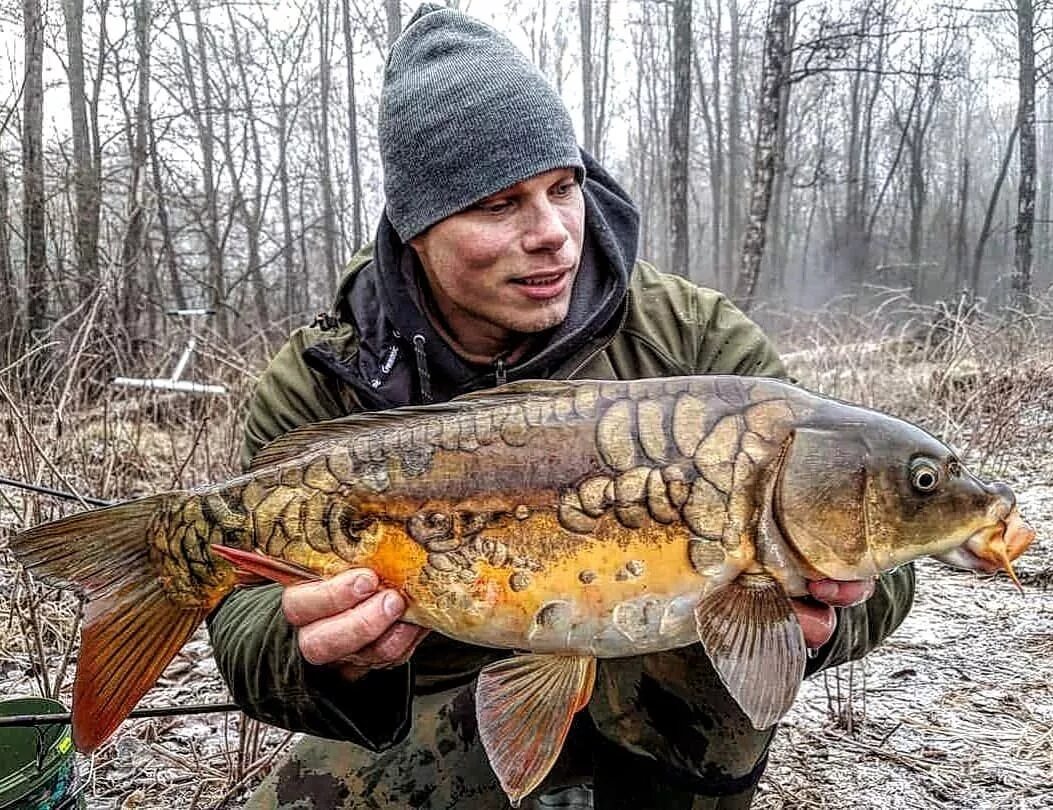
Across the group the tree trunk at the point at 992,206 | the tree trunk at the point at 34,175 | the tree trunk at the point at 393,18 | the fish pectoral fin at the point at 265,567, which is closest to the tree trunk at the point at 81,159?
the tree trunk at the point at 34,175

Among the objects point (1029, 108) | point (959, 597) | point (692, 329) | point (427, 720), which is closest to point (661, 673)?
point (427, 720)

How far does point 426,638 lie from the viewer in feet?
6.77

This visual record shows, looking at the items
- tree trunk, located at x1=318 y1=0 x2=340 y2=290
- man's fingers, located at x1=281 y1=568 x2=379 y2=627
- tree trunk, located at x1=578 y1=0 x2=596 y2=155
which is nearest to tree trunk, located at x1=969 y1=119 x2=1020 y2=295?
tree trunk, located at x1=578 y1=0 x2=596 y2=155

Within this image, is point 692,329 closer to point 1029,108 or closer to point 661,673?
point 661,673

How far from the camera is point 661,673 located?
1.80m

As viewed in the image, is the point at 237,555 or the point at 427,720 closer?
the point at 237,555

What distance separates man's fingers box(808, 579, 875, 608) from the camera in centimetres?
137

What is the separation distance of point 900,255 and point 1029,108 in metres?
13.2

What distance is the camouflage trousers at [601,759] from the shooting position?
1.72 m

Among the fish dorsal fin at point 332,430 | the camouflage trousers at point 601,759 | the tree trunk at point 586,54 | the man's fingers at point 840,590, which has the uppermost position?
the tree trunk at point 586,54

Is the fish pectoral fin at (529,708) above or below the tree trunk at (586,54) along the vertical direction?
below

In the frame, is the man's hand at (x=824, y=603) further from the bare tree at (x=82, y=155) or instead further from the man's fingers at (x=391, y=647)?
the bare tree at (x=82, y=155)

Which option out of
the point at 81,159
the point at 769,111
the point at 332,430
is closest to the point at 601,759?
the point at 332,430

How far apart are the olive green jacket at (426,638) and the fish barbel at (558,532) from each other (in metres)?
0.31
